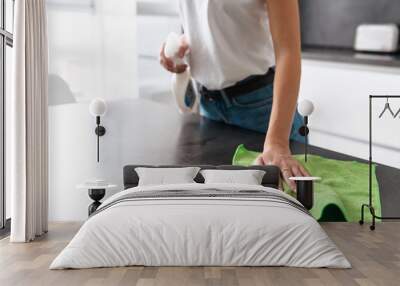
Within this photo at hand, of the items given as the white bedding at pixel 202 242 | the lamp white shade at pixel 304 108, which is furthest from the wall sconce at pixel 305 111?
the white bedding at pixel 202 242

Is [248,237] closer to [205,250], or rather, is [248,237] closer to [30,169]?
[205,250]

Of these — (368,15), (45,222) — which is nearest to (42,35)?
(45,222)

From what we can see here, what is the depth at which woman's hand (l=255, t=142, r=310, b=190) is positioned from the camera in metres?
5.63

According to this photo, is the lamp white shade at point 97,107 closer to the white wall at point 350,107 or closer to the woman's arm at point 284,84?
the woman's arm at point 284,84

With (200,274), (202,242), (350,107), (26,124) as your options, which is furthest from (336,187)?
(26,124)

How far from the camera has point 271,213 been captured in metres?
4.12

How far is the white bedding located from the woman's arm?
148 cm

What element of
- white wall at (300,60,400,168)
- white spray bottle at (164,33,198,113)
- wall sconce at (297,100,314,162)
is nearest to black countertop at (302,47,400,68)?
white wall at (300,60,400,168)

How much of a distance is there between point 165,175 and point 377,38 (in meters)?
2.33

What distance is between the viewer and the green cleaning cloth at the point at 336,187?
18.6 ft

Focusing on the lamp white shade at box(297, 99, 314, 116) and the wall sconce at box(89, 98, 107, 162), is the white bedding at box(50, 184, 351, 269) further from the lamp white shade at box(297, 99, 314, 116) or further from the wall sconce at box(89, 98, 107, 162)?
the wall sconce at box(89, 98, 107, 162)

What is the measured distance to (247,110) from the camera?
5.84 metres

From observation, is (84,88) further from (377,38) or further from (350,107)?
(377,38)

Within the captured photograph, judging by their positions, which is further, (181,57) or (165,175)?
(181,57)
